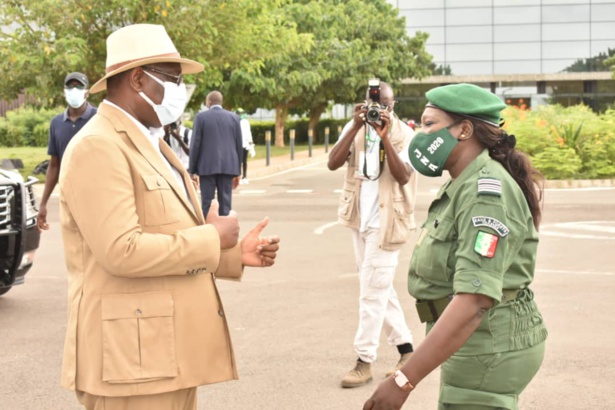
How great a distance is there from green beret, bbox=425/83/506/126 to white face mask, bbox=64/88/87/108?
6944 millimetres

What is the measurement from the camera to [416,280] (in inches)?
143

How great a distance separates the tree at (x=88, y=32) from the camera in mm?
24672

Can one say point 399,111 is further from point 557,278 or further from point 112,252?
point 112,252

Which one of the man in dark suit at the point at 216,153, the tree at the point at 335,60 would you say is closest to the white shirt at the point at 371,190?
the man in dark suit at the point at 216,153

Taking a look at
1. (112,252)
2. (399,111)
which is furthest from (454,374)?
(399,111)

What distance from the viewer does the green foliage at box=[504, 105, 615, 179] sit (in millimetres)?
23812

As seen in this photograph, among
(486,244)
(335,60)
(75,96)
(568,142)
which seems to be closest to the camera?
(486,244)

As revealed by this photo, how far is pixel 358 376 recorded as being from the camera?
684cm

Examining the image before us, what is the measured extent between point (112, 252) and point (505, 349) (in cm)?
127

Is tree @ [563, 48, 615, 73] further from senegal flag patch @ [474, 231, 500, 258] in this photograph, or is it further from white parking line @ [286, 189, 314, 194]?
senegal flag patch @ [474, 231, 500, 258]

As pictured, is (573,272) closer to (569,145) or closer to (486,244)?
(486,244)

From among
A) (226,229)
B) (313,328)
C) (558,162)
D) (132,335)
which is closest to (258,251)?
(226,229)

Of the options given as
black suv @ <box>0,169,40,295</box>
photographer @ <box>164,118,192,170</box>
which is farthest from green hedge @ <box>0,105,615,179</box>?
black suv @ <box>0,169,40,295</box>

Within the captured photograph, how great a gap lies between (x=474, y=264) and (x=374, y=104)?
12.8ft
